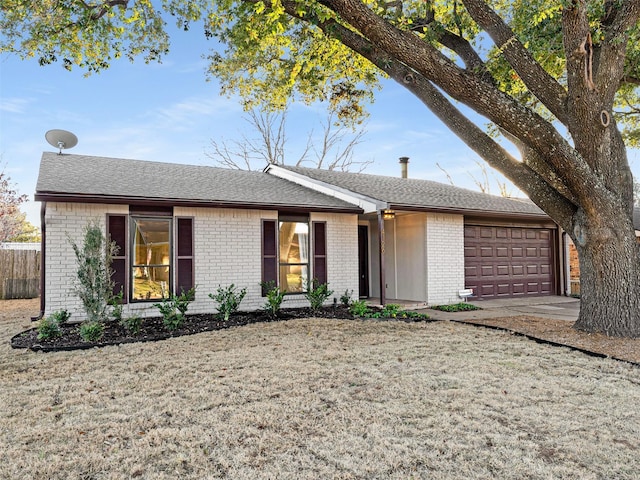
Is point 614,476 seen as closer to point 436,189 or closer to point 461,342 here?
point 461,342

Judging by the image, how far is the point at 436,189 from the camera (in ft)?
44.8

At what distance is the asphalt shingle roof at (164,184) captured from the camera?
8.15 m

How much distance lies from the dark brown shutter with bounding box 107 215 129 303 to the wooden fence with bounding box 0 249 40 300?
811 centimetres

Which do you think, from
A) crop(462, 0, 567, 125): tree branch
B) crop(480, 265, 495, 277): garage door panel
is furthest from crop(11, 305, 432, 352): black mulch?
crop(462, 0, 567, 125): tree branch

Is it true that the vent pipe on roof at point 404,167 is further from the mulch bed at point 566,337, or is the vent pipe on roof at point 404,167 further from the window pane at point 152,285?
the window pane at point 152,285

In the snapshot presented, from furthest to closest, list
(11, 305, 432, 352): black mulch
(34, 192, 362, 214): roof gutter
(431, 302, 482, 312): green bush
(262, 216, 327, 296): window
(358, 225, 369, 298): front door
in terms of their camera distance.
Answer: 1. (358, 225, 369, 298): front door
2. (431, 302, 482, 312): green bush
3. (262, 216, 327, 296): window
4. (34, 192, 362, 214): roof gutter
5. (11, 305, 432, 352): black mulch

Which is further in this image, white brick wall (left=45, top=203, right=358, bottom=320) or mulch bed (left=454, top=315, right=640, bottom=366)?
white brick wall (left=45, top=203, right=358, bottom=320)

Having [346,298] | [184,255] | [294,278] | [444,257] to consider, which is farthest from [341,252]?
[184,255]

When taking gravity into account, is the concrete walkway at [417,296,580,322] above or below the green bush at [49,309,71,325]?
below

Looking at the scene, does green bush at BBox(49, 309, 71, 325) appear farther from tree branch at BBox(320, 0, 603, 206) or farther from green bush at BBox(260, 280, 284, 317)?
tree branch at BBox(320, 0, 603, 206)

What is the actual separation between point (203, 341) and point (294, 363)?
1.98m

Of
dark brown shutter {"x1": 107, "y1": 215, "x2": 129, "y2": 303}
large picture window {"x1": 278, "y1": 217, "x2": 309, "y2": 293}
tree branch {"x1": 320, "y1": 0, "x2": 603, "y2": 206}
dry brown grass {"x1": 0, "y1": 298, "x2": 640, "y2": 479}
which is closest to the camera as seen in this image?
dry brown grass {"x1": 0, "y1": 298, "x2": 640, "y2": 479}

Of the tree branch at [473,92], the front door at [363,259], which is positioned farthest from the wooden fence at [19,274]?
the tree branch at [473,92]

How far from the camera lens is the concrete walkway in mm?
9184
